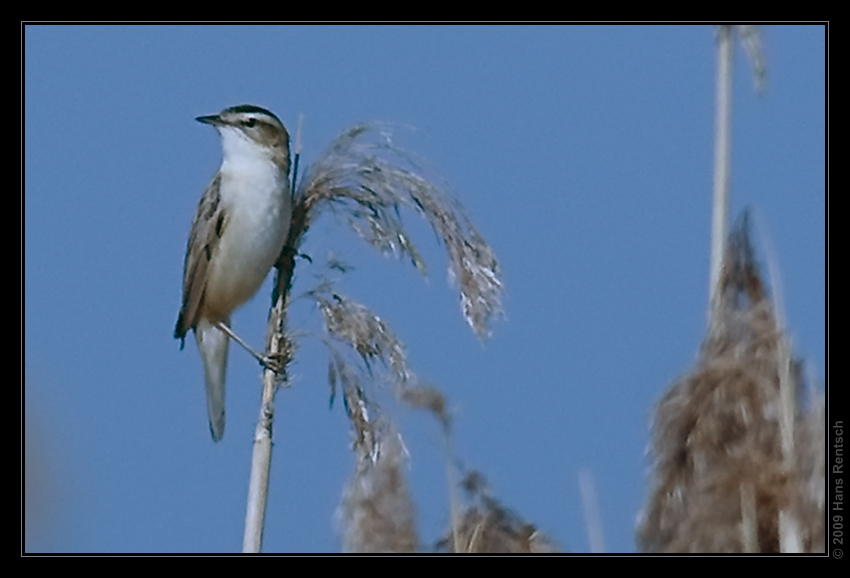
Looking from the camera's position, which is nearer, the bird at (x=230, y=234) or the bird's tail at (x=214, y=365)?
the bird at (x=230, y=234)

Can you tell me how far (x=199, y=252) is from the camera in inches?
195

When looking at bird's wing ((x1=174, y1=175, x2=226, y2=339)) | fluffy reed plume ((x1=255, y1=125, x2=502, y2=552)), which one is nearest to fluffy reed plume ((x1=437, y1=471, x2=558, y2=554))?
fluffy reed plume ((x1=255, y1=125, x2=502, y2=552))

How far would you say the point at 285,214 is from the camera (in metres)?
4.20

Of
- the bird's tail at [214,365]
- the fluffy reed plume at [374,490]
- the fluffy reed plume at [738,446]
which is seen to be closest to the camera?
the fluffy reed plume at [738,446]

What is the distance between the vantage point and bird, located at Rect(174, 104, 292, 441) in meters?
4.62

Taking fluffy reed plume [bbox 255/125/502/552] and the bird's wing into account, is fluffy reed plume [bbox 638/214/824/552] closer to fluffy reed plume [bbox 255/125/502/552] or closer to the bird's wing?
fluffy reed plume [bbox 255/125/502/552]

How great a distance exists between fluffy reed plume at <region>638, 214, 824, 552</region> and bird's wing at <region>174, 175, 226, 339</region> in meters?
2.41

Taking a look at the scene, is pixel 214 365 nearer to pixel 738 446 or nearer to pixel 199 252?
pixel 199 252

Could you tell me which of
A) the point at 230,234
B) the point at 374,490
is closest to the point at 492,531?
the point at 374,490

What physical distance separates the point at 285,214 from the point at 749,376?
182cm

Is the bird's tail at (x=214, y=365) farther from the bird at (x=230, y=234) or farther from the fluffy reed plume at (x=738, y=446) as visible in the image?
the fluffy reed plume at (x=738, y=446)

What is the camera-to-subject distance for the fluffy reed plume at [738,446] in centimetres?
270

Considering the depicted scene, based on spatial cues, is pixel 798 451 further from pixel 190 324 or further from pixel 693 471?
pixel 190 324

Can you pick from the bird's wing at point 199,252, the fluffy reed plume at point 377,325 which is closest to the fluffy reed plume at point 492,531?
the fluffy reed plume at point 377,325
